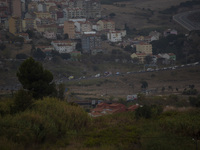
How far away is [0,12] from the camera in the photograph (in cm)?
4447

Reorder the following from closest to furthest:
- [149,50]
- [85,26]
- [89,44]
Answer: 1. [89,44]
2. [149,50]
3. [85,26]

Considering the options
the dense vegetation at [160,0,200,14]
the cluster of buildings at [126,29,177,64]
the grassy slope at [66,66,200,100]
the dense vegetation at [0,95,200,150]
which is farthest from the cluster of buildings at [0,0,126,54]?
the dense vegetation at [0,95,200,150]

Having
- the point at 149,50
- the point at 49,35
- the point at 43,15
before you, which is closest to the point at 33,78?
the point at 149,50

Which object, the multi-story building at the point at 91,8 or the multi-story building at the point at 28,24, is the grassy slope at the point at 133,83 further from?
the multi-story building at the point at 91,8

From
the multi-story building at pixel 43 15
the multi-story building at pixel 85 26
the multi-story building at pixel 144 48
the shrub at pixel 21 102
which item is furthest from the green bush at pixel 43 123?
the multi-story building at pixel 43 15

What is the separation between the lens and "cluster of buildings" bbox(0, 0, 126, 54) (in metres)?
38.7

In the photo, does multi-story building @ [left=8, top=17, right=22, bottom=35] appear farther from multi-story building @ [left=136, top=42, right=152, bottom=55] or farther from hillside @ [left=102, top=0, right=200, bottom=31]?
hillside @ [left=102, top=0, right=200, bottom=31]

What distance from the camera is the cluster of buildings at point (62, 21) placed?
38.7 meters

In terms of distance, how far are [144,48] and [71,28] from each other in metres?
9.84

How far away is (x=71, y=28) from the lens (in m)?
41.6

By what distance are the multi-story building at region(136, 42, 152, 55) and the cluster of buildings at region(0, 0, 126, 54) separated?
4.49 m

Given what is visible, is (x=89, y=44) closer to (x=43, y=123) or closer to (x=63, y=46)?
(x=63, y=46)

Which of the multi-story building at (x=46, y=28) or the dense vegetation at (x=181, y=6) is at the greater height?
the dense vegetation at (x=181, y=6)

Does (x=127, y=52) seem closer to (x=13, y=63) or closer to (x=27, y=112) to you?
(x=13, y=63)
